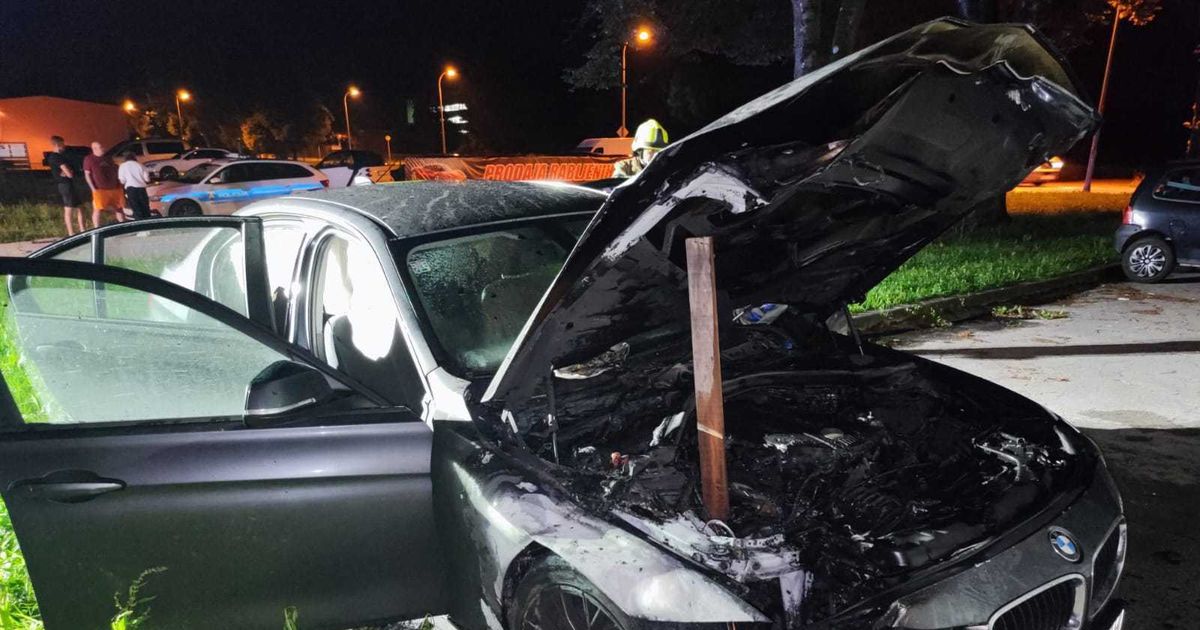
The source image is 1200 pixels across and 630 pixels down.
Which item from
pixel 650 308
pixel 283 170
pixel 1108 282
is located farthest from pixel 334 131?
pixel 650 308

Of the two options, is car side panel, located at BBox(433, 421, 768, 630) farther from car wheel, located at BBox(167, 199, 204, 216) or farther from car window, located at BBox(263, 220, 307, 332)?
car wheel, located at BBox(167, 199, 204, 216)

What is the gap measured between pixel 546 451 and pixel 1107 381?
5107 mm

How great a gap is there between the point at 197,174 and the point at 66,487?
16.1m

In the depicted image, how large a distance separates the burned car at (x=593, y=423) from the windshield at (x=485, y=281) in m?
0.01

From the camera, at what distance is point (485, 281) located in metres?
2.83

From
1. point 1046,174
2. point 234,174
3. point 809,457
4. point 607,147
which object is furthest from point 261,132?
point 809,457

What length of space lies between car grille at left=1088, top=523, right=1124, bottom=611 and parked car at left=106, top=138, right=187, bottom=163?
29923 millimetres

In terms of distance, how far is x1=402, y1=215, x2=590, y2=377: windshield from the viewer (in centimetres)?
251

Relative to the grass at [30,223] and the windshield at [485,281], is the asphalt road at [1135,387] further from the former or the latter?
the grass at [30,223]

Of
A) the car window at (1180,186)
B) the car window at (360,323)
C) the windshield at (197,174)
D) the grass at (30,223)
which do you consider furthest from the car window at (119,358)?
the windshield at (197,174)

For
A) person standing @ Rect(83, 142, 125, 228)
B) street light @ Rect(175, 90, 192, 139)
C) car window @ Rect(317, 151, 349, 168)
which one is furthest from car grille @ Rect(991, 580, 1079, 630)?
street light @ Rect(175, 90, 192, 139)

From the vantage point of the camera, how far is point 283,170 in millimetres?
16844

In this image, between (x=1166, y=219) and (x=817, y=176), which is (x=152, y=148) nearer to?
(x=1166, y=219)

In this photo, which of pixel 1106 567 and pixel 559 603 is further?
pixel 1106 567
